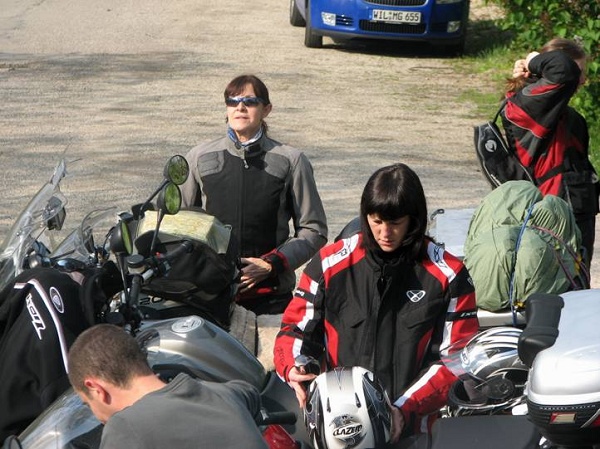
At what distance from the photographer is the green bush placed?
10.2 m

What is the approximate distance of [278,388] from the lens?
13.3 feet

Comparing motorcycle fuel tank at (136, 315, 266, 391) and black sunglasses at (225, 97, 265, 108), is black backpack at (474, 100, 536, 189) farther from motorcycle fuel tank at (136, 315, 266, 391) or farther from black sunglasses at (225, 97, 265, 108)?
motorcycle fuel tank at (136, 315, 266, 391)

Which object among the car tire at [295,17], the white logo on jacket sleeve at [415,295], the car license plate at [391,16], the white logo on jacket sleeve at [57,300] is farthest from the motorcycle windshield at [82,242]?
the car tire at [295,17]

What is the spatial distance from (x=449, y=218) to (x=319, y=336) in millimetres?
1875


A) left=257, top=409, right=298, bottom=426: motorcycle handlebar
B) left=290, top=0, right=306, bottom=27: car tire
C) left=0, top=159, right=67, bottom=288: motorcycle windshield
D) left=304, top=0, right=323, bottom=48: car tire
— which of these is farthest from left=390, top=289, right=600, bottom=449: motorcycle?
left=290, top=0, right=306, bottom=27: car tire

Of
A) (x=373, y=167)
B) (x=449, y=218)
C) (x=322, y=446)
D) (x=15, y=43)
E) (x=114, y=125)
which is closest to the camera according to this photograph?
(x=322, y=446)

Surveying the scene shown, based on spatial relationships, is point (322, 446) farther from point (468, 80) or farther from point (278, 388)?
point (468, 80)

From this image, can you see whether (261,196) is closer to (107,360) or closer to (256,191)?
(256,191)

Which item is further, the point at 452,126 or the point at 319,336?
the point at 452,126

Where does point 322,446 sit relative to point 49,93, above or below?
above

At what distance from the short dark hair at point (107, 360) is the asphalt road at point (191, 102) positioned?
5.41 meters

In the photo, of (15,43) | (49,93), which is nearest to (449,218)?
(49,93)

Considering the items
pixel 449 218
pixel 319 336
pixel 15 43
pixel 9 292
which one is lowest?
pixel 15 43

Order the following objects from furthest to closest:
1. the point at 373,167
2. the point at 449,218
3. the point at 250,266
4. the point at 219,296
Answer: the point at 373,167 < the point at 449,218 < the point at 250,266 < the point at 219,296
